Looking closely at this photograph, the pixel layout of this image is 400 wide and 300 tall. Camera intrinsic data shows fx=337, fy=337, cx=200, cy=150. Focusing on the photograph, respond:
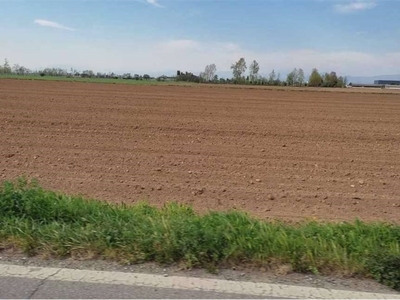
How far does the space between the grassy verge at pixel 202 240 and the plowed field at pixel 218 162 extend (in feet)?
4.82

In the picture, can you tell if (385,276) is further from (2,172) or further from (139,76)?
(139,76)

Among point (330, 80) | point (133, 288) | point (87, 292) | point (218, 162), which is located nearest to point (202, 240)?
point (133, 288)

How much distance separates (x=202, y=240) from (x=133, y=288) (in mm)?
793

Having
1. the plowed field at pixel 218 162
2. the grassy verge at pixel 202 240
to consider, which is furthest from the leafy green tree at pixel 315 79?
the grassy verge at pixel 202 240

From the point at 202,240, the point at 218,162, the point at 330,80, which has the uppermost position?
the point at 330,80

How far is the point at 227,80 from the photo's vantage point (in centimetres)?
7819

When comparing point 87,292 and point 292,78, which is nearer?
point 87,292

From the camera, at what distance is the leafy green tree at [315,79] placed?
74.6 m

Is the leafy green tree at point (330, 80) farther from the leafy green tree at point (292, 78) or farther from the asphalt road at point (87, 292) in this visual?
the asphalt road at point (87, 292)

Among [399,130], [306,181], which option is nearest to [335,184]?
[306,181]

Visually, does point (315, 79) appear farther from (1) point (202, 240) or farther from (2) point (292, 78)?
(1) point (202, 240)

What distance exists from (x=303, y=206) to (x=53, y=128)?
30.2 feet

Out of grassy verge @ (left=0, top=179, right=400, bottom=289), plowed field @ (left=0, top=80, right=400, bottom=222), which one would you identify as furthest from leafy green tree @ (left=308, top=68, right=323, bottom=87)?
grassy verge @ (left=0, top=179, right=400, bottom=289)

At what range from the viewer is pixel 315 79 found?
247 feet
